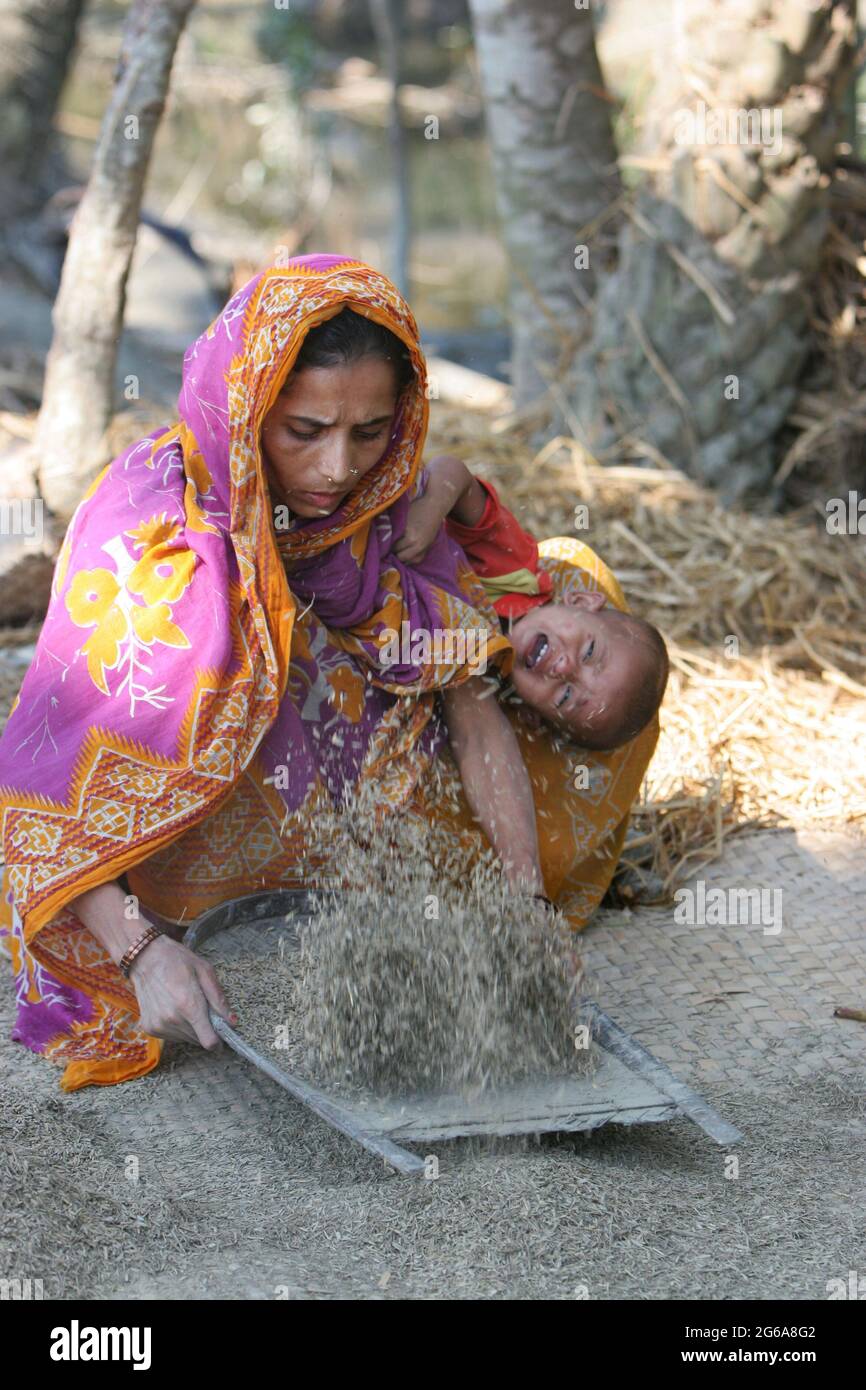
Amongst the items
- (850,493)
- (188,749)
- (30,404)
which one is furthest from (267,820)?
(30,404)

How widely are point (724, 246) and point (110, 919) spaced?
284cm

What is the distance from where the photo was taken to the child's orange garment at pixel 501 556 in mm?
2801

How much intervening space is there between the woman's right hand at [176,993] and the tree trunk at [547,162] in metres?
2.99

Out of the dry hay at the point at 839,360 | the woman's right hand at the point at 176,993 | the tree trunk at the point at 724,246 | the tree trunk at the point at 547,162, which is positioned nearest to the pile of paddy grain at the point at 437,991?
the woman's right hand at the point at 176,993

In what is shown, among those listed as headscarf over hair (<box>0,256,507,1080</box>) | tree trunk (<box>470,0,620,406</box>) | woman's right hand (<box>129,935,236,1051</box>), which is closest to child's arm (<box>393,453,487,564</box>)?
headscarf over hair (<box>0,256,507,1080</box>)

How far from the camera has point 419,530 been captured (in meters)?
2.60

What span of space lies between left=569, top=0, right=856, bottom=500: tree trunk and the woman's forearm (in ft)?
8.76

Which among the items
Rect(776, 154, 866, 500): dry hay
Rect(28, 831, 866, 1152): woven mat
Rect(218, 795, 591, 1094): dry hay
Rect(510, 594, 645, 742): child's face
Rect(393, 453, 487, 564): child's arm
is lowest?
Rect(28, 831, 866, 1152): woven mat

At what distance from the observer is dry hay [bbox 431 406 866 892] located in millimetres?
3395

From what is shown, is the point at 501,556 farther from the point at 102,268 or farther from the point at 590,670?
the point at 102,268

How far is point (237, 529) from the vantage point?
232 centimetres

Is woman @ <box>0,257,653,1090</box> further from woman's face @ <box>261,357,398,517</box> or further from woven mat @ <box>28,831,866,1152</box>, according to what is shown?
woven mat @ <box>28,831,866,1152</box>

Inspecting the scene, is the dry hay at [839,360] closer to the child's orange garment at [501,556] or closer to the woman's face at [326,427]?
the child's orange garment at [501,556]

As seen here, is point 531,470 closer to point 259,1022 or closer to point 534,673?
point 534,673
